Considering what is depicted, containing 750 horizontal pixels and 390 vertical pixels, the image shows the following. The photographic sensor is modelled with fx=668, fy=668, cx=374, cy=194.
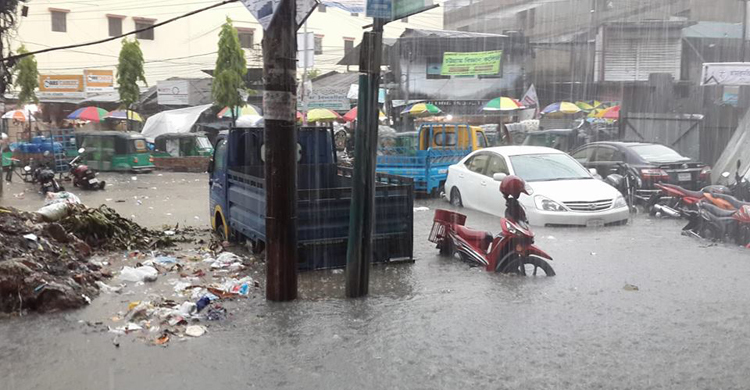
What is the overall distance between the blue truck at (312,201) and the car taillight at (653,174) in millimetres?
6712

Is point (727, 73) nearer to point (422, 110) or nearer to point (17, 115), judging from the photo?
point (422, 110)

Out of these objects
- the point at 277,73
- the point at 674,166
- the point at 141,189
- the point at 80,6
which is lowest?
the point at 141,189

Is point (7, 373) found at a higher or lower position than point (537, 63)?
lower

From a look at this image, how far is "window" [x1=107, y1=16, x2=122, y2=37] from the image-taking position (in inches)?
1646

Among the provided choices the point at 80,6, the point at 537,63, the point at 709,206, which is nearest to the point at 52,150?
the point at 709,206

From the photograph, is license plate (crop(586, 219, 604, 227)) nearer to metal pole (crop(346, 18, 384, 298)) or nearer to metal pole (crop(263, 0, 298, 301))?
metal pole (crop(346, 18, 384, 298))

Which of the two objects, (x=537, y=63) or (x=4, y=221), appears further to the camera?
(x=537, y=63)

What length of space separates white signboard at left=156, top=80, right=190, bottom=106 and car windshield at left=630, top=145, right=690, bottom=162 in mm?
28501

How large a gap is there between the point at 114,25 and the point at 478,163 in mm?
35642

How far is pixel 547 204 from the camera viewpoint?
1100 centimetres

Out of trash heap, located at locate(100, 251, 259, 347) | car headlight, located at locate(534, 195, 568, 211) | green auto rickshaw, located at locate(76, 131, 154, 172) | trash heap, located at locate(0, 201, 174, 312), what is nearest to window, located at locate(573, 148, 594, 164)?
car headlight, located at locate(534, 195, 568, 211)

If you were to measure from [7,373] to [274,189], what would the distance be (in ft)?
8.73

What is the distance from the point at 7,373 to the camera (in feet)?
15.7

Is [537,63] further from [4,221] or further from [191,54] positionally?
[4,221]
